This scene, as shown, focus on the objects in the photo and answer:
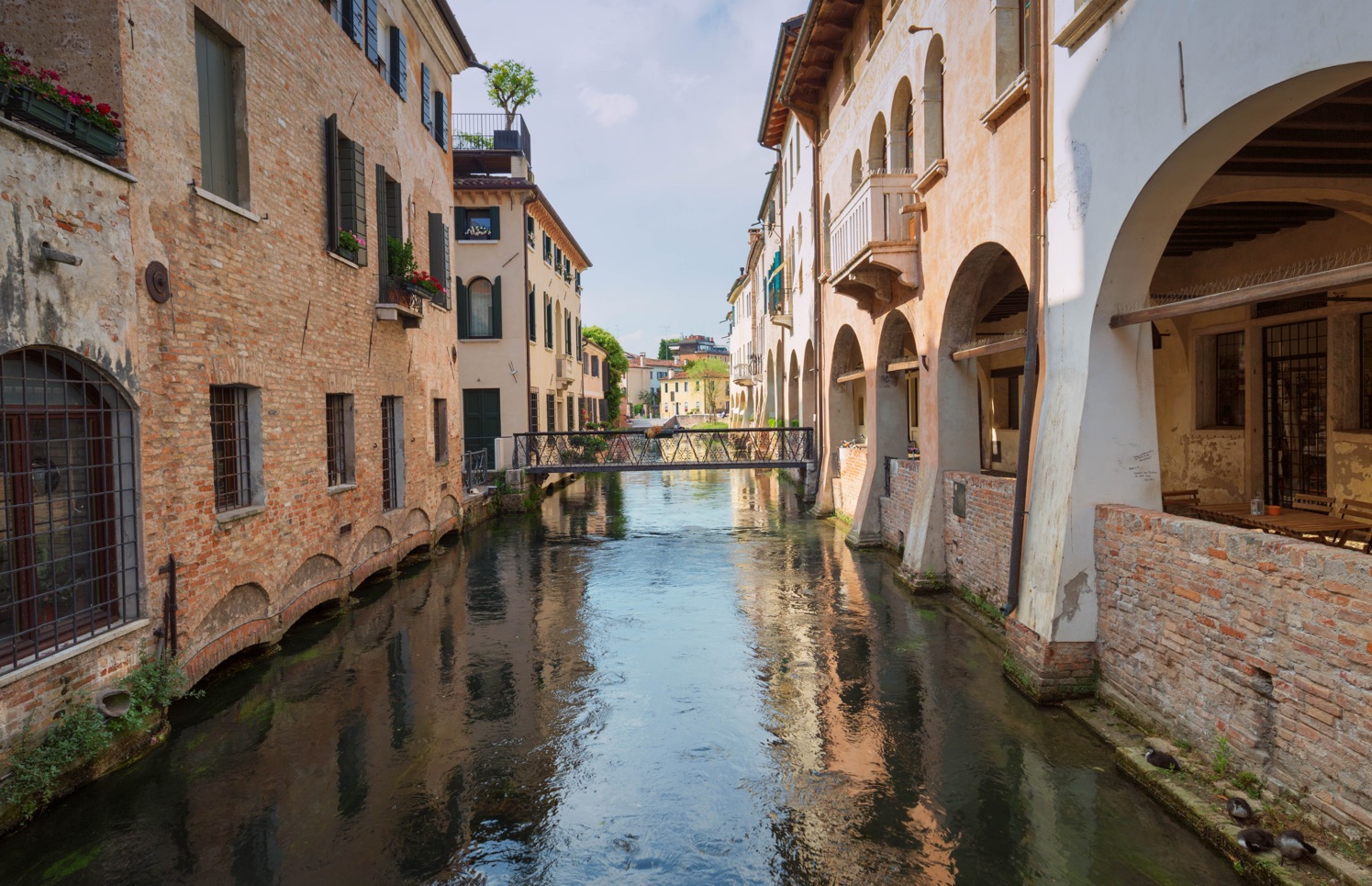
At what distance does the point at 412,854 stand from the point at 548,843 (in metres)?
0.81

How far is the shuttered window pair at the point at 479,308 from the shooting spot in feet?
73.4

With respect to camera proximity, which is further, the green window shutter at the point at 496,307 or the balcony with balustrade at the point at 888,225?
the green window shutter at the point at 496,307

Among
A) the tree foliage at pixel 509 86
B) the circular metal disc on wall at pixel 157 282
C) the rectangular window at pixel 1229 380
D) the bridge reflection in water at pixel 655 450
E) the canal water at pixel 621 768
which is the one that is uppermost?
the tree foliage at pixel 509 86

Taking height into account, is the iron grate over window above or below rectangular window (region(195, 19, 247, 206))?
below

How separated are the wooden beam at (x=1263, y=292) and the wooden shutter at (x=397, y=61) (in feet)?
39.5

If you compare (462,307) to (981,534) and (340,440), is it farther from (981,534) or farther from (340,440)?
(981,534)

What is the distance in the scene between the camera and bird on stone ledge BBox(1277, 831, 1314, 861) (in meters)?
4.07

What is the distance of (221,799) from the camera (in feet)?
17.8

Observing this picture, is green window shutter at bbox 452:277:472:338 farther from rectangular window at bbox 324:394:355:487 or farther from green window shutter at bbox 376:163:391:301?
rectangular window at bbox 324:394:355:487

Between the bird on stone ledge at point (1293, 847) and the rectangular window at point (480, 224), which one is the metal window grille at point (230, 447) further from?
the rectangular window at point (480, 224)

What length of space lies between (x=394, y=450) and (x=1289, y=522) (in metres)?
12.1

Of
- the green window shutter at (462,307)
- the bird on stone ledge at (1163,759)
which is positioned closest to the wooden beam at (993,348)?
the bird on stone ledge at (1163,759)

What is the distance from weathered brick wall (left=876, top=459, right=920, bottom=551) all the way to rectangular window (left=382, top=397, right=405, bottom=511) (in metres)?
8.34

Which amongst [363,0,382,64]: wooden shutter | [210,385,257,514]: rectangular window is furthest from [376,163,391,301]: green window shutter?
[210,385,257,514]: rectangular window
